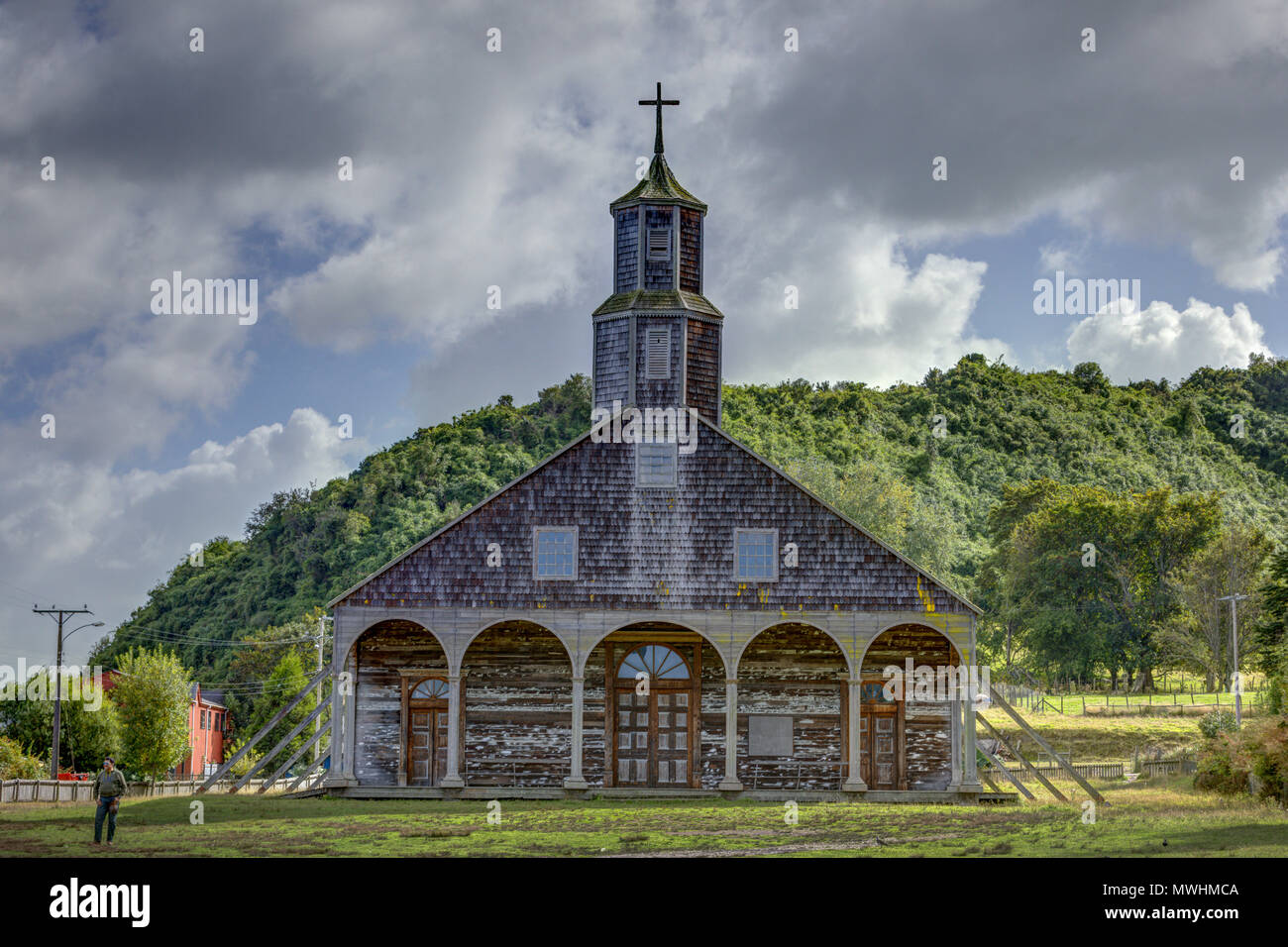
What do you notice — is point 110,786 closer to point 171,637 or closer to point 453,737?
point 453,737

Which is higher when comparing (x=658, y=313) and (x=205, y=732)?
(x=658, y=313)

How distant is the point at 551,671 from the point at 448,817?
7256mm

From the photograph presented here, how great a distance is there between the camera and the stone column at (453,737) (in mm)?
32250

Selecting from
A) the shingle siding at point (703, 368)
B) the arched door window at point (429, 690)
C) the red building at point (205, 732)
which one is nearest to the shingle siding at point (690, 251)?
the shingle siding at point (703, 368)

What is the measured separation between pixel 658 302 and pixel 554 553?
25.5ft

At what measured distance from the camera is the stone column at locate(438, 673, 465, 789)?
32.2m

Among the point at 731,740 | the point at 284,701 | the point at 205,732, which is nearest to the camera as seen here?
the point at 731,740

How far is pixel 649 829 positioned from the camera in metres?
24.6

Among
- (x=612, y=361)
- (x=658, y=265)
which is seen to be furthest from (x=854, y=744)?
(x=658, y=265)

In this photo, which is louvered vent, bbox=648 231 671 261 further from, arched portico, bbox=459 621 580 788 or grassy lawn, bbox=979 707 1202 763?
grassy lawn, bbox=979 707 1202 763

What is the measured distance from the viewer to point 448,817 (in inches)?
1107

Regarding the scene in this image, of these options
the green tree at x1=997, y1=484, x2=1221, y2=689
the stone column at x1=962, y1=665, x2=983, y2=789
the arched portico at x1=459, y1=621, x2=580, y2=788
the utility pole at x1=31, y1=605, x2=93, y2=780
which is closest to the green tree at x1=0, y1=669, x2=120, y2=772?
the utility pole at x1=31, y1=605, x2=93, y2=780

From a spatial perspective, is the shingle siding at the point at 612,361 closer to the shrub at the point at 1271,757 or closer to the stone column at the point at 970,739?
the stone column at the point at 970,739

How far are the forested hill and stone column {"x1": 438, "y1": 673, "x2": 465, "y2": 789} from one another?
162ft
